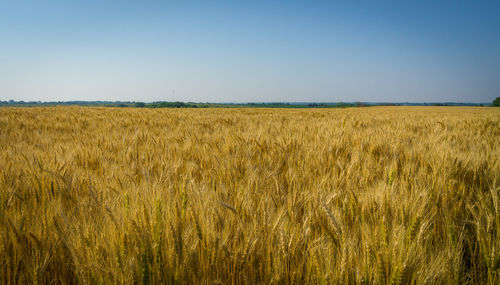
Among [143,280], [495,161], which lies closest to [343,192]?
[143,280]

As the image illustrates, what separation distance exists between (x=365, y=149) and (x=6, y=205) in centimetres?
272

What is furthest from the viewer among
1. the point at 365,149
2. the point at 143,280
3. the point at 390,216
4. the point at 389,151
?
the point at 365,149

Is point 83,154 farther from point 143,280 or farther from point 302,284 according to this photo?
point 302,284

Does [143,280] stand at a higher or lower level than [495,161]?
lower

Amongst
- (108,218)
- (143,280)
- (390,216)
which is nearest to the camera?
(143,280)

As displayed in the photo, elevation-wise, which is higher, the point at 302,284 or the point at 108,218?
the point at 108,218

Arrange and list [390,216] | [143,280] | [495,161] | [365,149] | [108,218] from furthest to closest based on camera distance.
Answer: [365,149], [495,161], [390,216], [108,218], [143,280]

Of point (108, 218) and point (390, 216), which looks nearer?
point (108, 218)

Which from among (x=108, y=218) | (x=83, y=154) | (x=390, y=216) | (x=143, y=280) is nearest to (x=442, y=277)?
(x=390, y=216)

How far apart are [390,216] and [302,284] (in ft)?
1.72

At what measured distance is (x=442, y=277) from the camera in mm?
668

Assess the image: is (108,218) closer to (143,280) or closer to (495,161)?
(143,280)

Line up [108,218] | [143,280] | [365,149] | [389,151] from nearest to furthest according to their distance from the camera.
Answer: [143,280] < [108,218] < [389,151] < [365,149]

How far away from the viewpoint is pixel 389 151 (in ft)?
7.72
